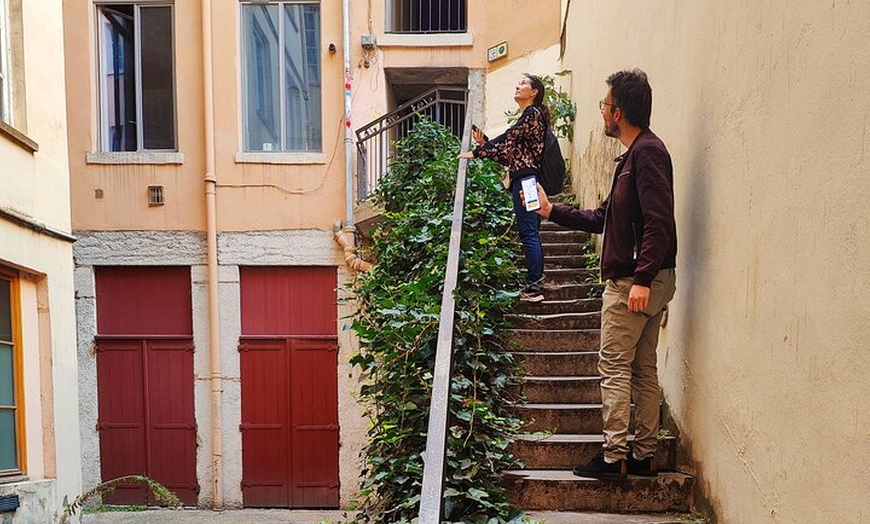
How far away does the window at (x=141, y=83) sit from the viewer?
857 centimetres

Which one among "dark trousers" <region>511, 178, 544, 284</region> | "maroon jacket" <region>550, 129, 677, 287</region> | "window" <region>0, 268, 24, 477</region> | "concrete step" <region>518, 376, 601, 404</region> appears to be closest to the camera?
Result: "maroon jacket" <region>550, 129, 677, 287</region>

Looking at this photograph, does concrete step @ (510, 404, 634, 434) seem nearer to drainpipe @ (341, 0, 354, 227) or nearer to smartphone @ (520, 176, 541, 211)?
smartphone @ (520, 176, 541, 211)

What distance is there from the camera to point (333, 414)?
8.18 m

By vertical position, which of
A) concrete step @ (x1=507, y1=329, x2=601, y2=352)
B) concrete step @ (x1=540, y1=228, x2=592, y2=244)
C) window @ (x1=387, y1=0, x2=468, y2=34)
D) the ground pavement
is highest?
window @ (x1=387, y1=0, x2=468, y2=34)

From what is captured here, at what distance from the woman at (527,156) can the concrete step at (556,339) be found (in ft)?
1.28

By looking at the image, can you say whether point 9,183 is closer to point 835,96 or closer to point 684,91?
point 684,91

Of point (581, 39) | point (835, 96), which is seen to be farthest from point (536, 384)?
point (581, 39)

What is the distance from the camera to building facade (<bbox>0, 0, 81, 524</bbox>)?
502 centimetres

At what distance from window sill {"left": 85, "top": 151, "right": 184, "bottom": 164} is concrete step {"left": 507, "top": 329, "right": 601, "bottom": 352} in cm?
600

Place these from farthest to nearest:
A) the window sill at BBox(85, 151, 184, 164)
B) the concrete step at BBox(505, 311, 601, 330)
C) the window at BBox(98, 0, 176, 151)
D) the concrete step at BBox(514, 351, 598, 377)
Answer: the window at BBox(98, 0, 176, 151) < the window sill at BBox(85, 151, 184, 164) < the concrete step at BBox(505, 311, 601, 330) < the concrete step at BBox(514, 351, 598, 377)

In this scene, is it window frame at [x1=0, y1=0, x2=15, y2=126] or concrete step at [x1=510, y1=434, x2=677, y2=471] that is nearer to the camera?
concrete step at [x1=510, y1=434, x2=677, y2=471]

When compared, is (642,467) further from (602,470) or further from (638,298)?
(638,298)

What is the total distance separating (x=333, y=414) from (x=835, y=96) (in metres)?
7.29

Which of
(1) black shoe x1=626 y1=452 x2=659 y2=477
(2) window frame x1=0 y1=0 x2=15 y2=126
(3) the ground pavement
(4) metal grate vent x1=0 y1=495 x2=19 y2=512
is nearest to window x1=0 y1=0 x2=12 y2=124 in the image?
(2) window frame x1=0 y1=0 x2=15 y2=126
